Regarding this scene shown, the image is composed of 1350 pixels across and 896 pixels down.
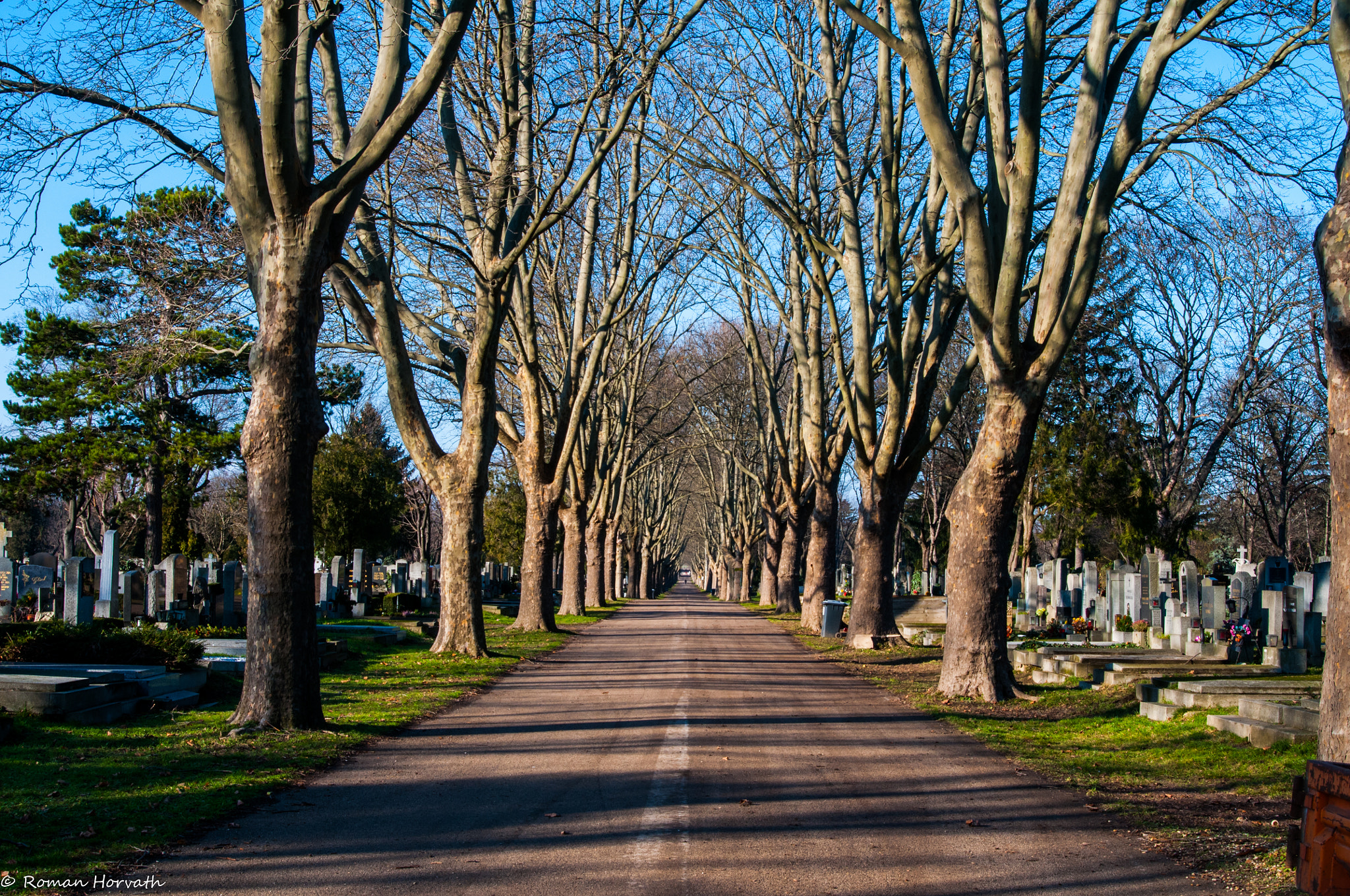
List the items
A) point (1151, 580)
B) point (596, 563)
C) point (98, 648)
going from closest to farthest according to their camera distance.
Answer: point (98, 648), point (1151, 580), point (596, 563)

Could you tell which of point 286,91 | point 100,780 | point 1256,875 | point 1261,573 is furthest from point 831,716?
point 1261,573

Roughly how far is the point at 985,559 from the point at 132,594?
15817mm

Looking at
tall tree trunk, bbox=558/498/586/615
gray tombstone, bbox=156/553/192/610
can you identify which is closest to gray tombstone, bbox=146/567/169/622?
gray tombstone, bbox=156/553/192/610

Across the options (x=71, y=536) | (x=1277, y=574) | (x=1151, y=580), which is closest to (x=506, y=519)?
(x=71, y=536)

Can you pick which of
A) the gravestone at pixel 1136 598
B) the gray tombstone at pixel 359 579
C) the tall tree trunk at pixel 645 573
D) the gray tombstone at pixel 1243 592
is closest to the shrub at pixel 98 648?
the gravestone at pixel 1136 598

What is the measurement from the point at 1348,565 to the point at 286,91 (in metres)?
8.36

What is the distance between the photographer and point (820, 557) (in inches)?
1012

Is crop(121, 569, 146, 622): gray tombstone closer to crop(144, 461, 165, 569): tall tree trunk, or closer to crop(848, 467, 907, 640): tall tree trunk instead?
crop(848, 467, 907, 640): tall tree trunk

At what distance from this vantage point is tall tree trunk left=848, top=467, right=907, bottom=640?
1767 centimetres

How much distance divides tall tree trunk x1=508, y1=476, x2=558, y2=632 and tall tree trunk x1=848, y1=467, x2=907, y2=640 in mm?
6892

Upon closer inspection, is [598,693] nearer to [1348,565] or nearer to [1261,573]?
[1348,565]

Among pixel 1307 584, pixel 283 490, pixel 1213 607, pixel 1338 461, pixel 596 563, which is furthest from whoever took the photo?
pixel 596 563

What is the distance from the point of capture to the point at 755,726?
31.1 ft

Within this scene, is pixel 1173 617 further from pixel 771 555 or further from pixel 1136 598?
pixel 771 555
